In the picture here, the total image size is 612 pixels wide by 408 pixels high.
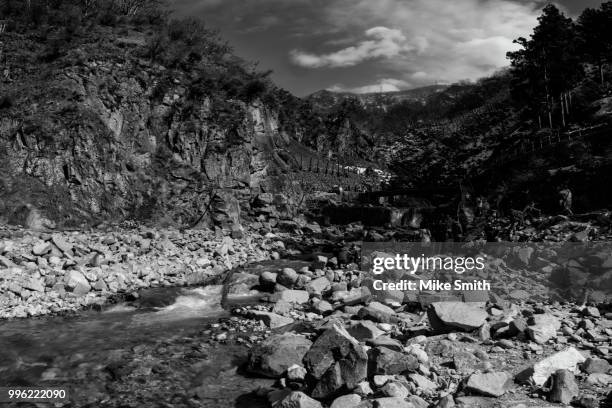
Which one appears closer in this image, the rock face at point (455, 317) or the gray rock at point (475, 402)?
the gray rock at point (475, 402)

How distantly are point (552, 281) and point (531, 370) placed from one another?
843cm

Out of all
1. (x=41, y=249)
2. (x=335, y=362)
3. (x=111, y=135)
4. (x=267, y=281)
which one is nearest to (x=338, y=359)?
(x=335, y=362)

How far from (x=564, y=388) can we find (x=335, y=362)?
424 centimetres

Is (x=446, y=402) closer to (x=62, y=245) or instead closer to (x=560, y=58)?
(x=62, y=245)

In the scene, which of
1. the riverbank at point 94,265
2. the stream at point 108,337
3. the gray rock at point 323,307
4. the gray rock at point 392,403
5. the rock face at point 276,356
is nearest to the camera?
the gray rock at point 392,403

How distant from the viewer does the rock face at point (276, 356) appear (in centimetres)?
978

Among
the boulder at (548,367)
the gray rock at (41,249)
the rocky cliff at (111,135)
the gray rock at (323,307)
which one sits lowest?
the gray rock at (323,307)

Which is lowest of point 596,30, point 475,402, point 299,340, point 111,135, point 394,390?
point 475,402

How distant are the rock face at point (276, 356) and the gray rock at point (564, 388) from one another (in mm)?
5085

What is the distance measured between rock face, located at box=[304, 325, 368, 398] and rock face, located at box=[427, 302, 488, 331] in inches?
133

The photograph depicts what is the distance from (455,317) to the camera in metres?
11.6

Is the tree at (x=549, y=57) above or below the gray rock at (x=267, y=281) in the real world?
above

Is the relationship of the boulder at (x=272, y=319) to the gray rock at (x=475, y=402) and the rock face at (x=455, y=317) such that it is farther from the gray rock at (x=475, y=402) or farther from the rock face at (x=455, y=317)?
the gray rock at (x=475, y=402)

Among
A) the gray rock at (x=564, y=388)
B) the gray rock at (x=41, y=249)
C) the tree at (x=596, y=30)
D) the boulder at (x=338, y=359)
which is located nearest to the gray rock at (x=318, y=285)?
the boulder at (x=338, y=359)
